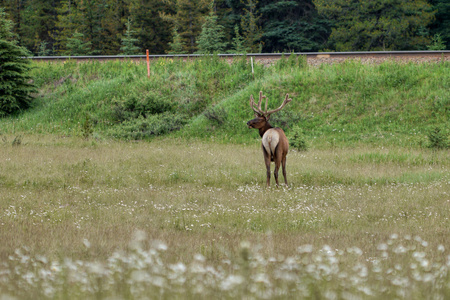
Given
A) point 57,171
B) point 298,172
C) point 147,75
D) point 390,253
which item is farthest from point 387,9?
point 390,253

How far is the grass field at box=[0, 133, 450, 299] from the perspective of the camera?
3754 mm

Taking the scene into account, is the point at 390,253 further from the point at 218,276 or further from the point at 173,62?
the point at 173,62

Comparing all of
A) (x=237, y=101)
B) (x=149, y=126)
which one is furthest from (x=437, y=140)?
(x=149, y=126)

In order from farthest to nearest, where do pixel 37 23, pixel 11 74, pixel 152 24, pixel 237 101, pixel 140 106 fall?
pixel 37 23 → pixel 152 24 → pixel 11 74 → pixel 140 106 → pixel 237 101

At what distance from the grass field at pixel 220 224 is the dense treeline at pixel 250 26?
29.0 meters

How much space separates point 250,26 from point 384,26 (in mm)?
13398

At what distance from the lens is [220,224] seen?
26.5 ft

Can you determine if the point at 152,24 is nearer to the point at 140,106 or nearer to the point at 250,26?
the point at 250,26

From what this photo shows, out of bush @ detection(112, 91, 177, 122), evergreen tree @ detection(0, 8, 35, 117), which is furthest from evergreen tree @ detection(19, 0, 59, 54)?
bush @ detection(112, 91, 177, 122)

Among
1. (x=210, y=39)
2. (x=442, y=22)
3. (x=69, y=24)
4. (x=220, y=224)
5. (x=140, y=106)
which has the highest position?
(x=69, y=24)

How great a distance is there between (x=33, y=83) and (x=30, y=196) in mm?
21791

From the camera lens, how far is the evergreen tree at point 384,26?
43750 mm

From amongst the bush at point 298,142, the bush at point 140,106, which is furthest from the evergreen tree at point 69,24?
the bush at point 298,142

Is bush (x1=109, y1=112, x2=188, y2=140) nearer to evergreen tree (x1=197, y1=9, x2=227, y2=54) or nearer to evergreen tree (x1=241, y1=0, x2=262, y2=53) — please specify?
evergreen tree (x1=197, y1=9, x2=227, y2=54)
